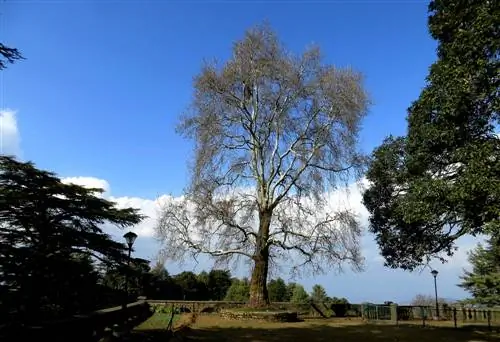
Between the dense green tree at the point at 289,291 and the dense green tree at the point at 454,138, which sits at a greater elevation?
the dense green tree at the point at 454,138

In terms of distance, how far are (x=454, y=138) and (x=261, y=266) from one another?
14.4 m

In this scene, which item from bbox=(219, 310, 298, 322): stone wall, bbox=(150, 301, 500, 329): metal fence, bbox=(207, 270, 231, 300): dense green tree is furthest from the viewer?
bbox=(207, 270, 231, 300): dense green tree

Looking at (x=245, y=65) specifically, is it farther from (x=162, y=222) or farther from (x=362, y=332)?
(x=362, y=332)

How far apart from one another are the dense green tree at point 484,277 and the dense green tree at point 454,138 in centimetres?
1399

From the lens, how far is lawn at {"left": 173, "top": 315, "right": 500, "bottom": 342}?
57.6 ft

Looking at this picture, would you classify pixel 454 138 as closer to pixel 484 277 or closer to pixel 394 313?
pixel 394 313

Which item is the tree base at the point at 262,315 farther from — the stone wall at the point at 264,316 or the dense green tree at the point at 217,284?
the dense green tree at the point at 217,284

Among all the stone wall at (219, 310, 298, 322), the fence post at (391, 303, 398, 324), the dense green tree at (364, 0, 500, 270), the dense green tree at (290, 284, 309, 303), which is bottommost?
the stone wall at (219, 310, 298, 322)

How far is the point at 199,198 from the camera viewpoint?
26953 millimetres

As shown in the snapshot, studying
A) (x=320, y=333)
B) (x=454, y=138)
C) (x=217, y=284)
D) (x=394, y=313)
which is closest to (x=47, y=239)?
(x=320, y=333)

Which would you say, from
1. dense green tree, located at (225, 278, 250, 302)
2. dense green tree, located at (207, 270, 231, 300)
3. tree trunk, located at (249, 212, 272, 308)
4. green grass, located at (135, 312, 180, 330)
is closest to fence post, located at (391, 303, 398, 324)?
tree trunk, located at (249, 212, 272, 308)

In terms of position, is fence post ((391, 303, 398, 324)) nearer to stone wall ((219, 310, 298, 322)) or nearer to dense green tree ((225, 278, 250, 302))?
stone wall ((219, 310, 298, 322))

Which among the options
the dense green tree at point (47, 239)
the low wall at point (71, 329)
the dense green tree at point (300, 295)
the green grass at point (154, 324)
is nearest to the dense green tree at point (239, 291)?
the dense green tree at point (300, 295)

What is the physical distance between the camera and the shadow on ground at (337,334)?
17487 mm
